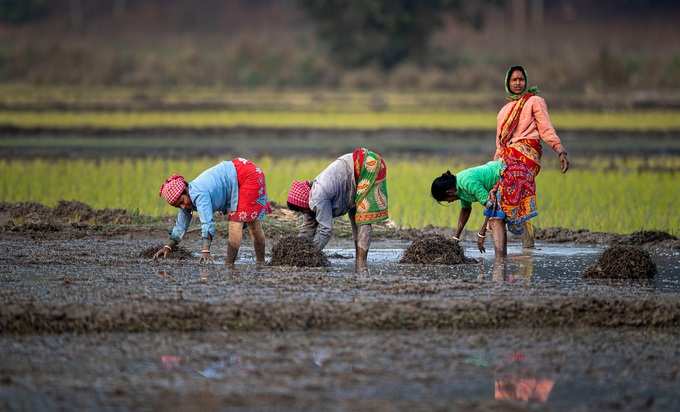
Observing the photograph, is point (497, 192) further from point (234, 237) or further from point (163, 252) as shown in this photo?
point (163, 252)

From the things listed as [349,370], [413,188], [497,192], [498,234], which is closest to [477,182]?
[497,192]

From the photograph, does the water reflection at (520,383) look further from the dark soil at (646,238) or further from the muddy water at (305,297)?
the dark soil at (646,238)

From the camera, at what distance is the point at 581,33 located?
42.4m

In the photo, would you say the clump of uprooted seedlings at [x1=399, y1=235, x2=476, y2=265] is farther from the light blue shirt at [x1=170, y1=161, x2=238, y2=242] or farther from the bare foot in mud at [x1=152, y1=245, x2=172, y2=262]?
the bare foot in mud at [x1=152, y1=245, x2=172, y2=262]

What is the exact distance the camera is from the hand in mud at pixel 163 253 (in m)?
7.85

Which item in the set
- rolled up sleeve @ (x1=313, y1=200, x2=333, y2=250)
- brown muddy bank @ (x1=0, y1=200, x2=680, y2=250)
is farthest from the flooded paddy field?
brown muddy bank @ (x1=0, y1=200, x2=680, y2=250)

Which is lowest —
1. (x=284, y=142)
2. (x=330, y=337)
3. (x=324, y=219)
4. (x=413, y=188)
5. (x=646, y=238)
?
(x=330, y=337)

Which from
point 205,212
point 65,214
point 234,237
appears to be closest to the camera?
point 205,212

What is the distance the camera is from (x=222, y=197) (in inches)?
299

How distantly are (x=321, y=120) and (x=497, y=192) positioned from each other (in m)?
16.2

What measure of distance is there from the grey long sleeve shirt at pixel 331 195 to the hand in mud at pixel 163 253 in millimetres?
982

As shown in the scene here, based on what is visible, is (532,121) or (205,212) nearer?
(205,212)

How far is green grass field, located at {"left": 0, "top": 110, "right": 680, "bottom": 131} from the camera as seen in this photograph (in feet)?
73.3

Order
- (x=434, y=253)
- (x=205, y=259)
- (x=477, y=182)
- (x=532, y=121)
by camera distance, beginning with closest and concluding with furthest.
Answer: (x=205, y=259), (x=477, y=182), (x=434, y=253), (x=532, y=121)
